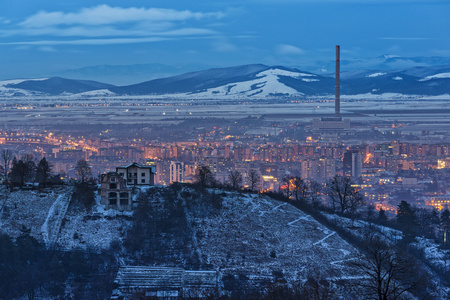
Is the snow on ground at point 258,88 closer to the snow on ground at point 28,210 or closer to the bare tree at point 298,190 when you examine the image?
the bare tree at point 298,190

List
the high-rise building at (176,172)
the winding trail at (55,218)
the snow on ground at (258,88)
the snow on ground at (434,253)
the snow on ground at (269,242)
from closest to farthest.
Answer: the snow on ground at (269,242) < the winding trail at (55,218) < the snow on ground at (434,253) < the high-rise building at (176,172) < the snow on ground at (258,88)

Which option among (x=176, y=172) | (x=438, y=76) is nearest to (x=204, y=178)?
(x=176, y=172)

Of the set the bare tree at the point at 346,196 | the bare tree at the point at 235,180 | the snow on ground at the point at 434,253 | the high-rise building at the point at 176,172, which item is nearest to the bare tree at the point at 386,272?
the snow on ground at the point at 434,253

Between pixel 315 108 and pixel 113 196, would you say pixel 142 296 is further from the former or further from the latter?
pixel 315 108

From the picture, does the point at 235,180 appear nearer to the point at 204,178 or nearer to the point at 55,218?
the point at 204,178

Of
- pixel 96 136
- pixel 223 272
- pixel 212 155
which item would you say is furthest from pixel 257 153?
pixel 223 272
